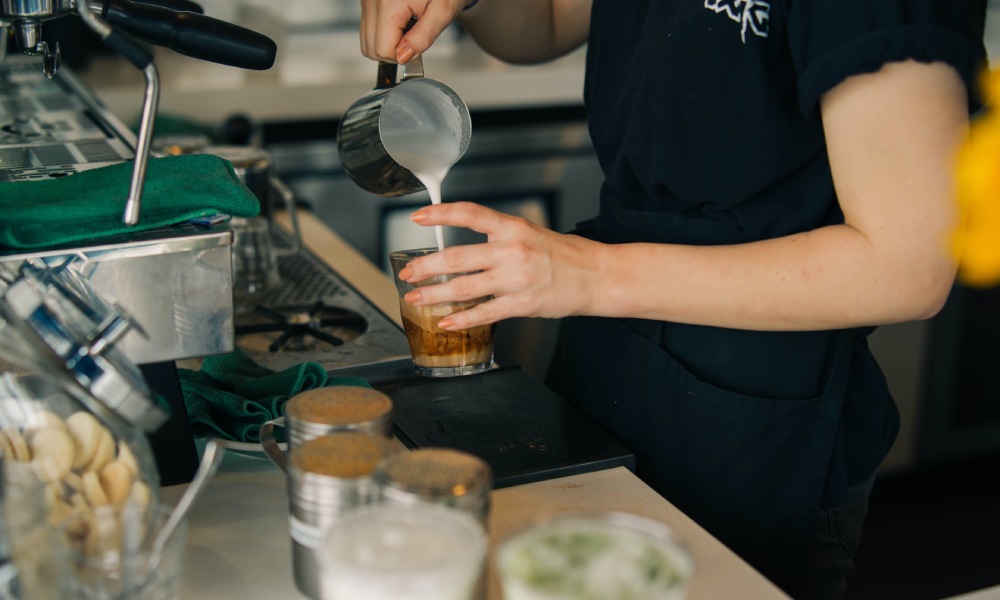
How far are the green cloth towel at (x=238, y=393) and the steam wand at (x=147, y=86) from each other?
0.97 feet

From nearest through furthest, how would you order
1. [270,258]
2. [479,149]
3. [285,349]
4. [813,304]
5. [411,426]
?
[813,304]
[411,426]
[285,349]
[270,258]
[479,149]

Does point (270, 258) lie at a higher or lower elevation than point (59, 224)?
lower

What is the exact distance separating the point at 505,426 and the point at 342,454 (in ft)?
1.38

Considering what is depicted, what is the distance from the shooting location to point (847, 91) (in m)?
0.97

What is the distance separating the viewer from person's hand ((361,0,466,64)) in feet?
4.17

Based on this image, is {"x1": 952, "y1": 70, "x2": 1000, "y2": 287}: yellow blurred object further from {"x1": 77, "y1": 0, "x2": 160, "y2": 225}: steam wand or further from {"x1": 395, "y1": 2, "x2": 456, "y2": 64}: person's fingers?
{"x1": 395, "y1": 2, "x2": 456, "y2": 64}: person's fingers

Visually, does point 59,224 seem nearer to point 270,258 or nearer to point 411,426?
point 411,426

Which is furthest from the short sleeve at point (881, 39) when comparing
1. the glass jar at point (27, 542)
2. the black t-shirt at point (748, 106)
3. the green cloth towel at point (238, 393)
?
the glass jar at point (27, 542)

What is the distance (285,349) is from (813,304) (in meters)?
0.74

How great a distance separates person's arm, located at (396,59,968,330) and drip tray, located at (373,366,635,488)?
6.3 inches

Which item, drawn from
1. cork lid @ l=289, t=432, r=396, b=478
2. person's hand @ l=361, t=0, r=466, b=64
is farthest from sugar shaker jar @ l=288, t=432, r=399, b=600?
person's hand @ l=361, t=0, r=466, b=64

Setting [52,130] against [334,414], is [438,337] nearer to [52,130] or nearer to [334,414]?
[334,414]

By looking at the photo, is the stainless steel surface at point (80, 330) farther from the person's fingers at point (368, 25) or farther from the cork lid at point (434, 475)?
the person's fingers at point (368, 25)

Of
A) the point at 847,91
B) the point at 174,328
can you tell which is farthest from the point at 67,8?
the point at 847,91
